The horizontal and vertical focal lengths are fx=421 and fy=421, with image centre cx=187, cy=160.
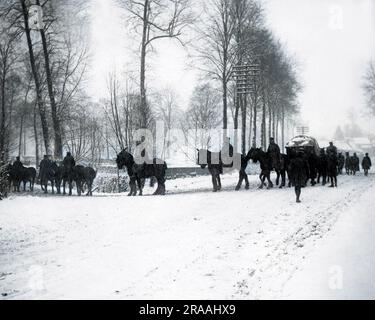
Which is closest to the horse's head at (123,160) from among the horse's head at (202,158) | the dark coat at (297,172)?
the horse's head at (202,158)

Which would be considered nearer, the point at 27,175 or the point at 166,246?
the point at 166,246

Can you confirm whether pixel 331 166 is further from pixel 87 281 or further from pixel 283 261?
pixel 87 281

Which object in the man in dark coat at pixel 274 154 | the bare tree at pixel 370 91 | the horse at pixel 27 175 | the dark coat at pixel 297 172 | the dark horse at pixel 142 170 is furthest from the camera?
the horse at pixel 27 175

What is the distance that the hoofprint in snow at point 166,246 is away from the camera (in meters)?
5.61

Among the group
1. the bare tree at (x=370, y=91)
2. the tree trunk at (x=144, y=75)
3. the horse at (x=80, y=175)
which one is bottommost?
Answer: the horse at (x=80, y=175)

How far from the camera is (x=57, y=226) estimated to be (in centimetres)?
1033

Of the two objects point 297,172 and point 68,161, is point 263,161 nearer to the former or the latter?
point 297,172

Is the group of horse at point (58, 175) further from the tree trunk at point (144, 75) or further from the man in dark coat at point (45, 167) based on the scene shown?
the tree trunk at point (144, 75)

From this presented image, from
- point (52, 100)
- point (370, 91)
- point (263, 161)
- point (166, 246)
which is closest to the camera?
point (166, 246)

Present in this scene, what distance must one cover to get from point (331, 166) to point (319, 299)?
1466 cm

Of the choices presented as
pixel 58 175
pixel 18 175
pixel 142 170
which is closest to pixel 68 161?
pixel 58 175

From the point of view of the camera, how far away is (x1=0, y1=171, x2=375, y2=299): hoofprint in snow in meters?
5.61

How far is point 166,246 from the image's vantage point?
7914mm

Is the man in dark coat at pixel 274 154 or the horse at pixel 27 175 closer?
the man in dark coat at pixel 274 154
